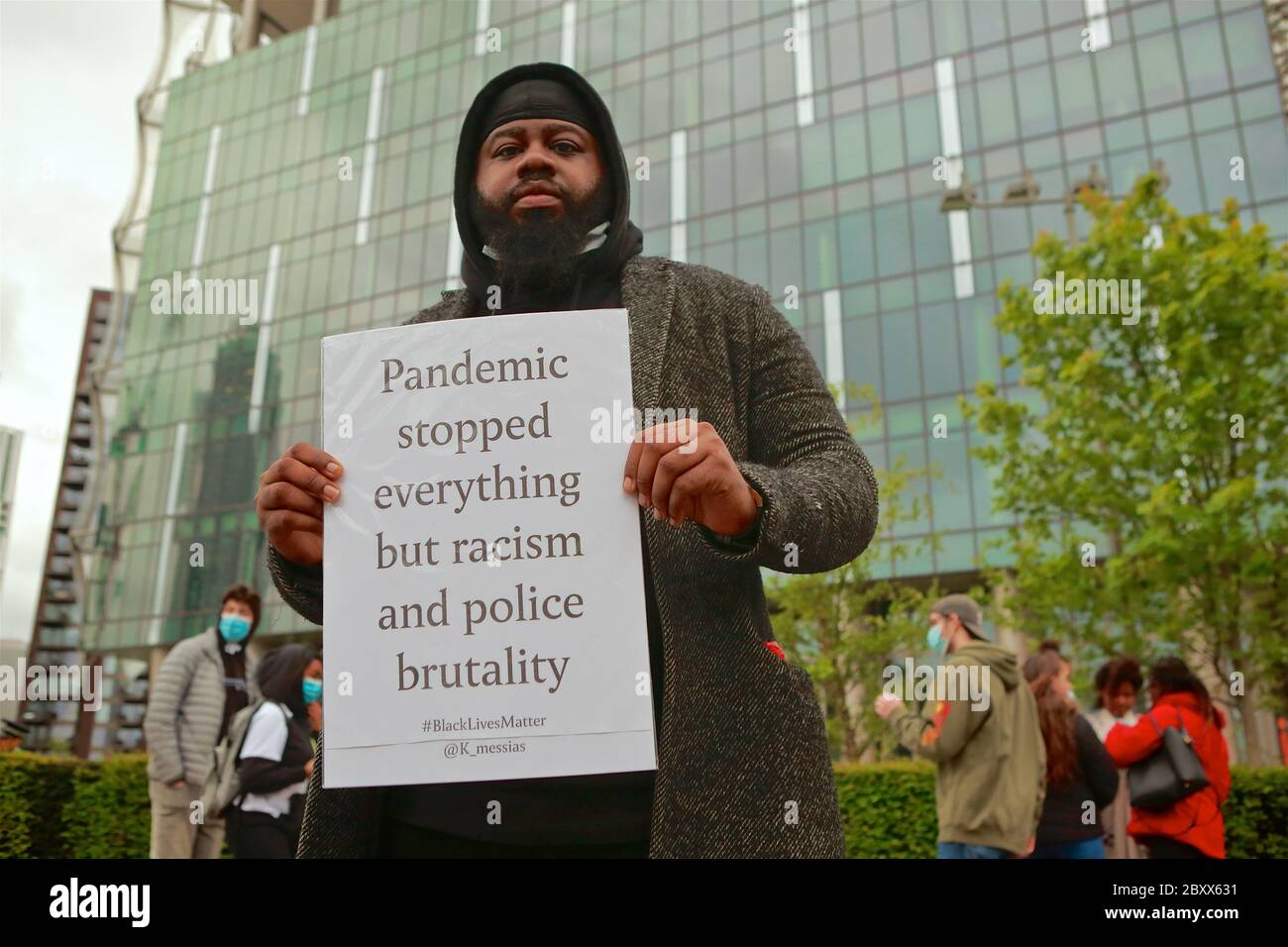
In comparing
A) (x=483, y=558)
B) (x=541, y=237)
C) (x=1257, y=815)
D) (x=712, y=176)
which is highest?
(x=712, y=176)

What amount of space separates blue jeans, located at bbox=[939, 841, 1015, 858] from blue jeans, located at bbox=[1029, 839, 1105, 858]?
0.36 metres

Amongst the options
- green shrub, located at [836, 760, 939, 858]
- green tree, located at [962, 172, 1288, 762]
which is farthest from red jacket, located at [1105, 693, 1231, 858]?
green tree, located at [962, 172, 1288, 762]

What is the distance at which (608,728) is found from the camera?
138 centimetres

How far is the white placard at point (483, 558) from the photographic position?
1395mm

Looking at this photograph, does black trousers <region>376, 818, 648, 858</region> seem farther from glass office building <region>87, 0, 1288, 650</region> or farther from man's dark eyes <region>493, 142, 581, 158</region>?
glass office building <region>87, 0, 1288, 650</region>

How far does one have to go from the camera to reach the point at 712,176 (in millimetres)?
38188

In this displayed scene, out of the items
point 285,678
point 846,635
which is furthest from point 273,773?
point 846,635

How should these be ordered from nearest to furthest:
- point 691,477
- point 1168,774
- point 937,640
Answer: point 691,477
point 1168,774
point 937,640

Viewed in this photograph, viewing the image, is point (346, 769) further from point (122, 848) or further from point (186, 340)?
point (186, 340)

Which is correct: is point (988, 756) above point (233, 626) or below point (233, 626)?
below

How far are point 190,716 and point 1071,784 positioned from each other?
5.04 m

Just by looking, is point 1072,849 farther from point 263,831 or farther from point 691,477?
point 691,477

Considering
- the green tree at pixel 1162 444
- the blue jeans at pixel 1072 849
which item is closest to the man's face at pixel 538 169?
the blue jeans at pixel 1072 849

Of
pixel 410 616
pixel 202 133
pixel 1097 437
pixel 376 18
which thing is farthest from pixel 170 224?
pixel 410 616
